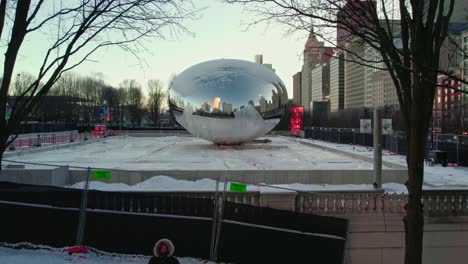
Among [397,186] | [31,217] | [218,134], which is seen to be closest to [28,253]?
[31,217]

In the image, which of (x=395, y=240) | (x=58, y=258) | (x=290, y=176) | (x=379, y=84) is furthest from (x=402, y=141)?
(x=58, y=258)

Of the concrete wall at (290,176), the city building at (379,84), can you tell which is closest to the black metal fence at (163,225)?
the city building at (379,84)

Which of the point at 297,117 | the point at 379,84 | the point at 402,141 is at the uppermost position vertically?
the point at 379,84

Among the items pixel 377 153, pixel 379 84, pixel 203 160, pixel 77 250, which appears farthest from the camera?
pixel 379 84

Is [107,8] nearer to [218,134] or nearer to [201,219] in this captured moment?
[201,219]

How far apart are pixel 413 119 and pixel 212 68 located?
2024 cm

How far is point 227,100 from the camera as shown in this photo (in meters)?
24.2

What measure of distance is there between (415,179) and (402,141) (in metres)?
19.8

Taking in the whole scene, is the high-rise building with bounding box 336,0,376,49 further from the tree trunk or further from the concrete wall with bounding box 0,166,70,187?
the concrete wall with bounding box 0,166,70,187

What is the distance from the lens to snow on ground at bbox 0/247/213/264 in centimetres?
671

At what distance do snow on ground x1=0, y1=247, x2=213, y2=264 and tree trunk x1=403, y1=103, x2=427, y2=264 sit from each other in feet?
11.3

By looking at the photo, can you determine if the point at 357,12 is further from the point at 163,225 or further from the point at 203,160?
the point at 203,160

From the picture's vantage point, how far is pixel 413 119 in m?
6.18

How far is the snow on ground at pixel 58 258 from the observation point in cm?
671
